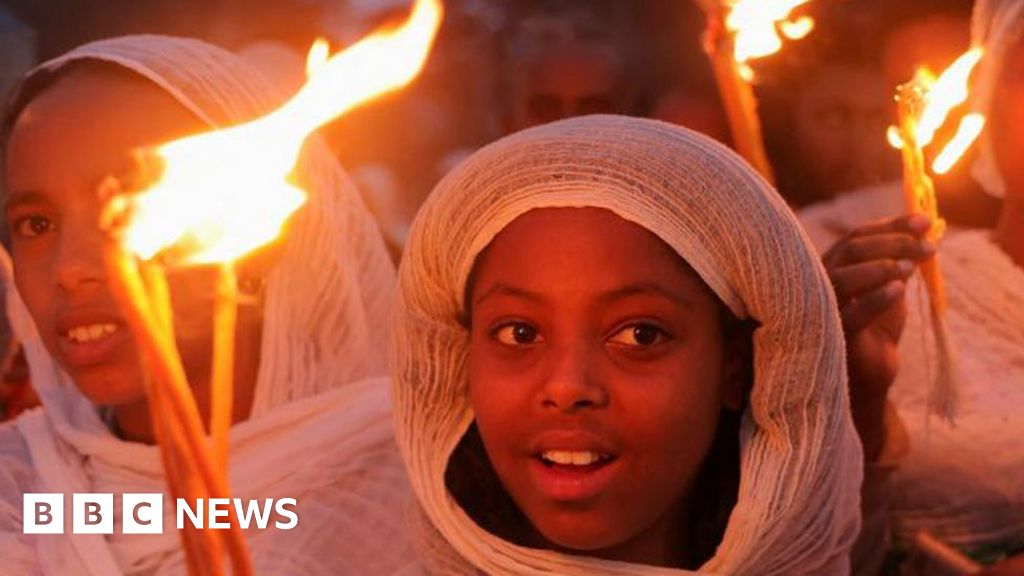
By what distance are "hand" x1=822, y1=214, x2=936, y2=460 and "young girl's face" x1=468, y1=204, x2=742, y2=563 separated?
0.36 metres

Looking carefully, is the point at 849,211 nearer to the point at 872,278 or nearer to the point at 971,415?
the point at 971,415

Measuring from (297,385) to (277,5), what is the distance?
189 centimetres

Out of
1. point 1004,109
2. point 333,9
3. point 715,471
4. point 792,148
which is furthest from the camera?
point 333,9

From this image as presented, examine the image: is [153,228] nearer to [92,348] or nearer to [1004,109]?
[92,348]

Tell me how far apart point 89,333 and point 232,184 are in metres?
0.90

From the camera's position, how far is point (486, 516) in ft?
6.90

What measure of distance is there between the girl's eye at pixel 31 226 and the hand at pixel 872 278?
40.2 inches

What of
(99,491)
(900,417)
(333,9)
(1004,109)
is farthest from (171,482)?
(333,9)

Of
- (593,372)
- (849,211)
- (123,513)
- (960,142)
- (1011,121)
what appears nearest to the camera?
(593,372)

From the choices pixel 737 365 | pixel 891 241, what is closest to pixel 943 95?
pixel 891 241

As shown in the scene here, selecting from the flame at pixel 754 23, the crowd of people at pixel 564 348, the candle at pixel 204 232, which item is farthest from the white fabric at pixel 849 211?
the candle at pixel 204 232

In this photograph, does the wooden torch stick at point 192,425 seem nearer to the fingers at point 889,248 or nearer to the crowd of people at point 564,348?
the crowd of people at point 564,348

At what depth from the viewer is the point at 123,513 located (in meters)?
2.35

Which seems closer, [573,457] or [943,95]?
[573,457]
